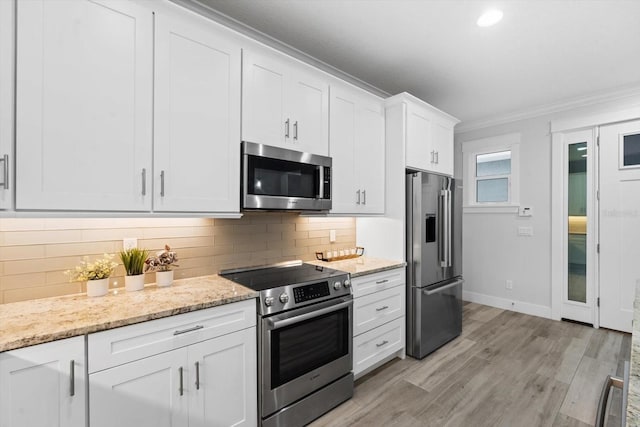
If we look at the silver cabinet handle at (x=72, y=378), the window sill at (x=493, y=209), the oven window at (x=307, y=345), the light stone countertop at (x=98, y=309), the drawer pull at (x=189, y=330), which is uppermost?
the window sill at (x=493, y=209)

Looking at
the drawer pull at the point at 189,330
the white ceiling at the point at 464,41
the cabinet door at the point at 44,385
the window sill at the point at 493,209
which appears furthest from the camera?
the window sill at the point at 493,209

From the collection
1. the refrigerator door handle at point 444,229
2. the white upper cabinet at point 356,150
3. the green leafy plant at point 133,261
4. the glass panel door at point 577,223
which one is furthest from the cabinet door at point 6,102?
the glass panel door at point 577,223

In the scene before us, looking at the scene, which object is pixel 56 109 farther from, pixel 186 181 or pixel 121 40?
pixel 186 181

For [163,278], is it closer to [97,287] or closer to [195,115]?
[97,287]

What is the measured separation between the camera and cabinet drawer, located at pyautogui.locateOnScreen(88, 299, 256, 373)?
131 centimetres

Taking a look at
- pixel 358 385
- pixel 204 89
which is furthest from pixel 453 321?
pixel 204 89

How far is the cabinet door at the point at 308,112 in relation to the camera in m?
2.30

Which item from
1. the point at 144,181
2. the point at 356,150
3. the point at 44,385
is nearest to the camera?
the point at 44,385

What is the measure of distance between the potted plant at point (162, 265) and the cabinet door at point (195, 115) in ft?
1.18

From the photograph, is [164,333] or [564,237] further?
[564,237]

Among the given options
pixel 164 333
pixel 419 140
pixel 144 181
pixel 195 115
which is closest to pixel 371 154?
pixel 419 140

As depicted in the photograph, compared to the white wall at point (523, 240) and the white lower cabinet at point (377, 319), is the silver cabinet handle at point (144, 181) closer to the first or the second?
the white lower cabinet at point (377, 319)

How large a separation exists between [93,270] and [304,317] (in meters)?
1.23

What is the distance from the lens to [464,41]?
98.2 inches
